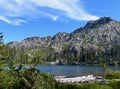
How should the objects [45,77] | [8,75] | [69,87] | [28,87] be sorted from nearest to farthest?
[28,87] < [8,75] < [45,77] < [69,87]

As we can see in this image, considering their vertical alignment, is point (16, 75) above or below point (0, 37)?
below

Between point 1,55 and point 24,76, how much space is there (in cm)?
250

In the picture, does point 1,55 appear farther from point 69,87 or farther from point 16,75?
point 69,87

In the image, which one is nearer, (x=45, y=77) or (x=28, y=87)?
(x=28, y=87)

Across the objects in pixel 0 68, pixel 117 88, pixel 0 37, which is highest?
pixel 0 37

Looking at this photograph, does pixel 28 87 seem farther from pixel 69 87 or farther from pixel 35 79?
pixel 69 87

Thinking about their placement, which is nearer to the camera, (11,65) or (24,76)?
(24,76)

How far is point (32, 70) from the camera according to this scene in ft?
71.7

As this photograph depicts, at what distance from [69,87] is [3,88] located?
26.9 feet

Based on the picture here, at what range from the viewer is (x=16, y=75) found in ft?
76.9

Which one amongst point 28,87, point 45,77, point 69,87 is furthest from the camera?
point 69,87

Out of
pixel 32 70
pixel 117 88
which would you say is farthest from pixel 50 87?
pixel 117 88

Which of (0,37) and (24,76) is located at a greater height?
(0,37)

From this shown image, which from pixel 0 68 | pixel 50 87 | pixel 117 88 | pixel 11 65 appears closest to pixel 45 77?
pixel 50 87
